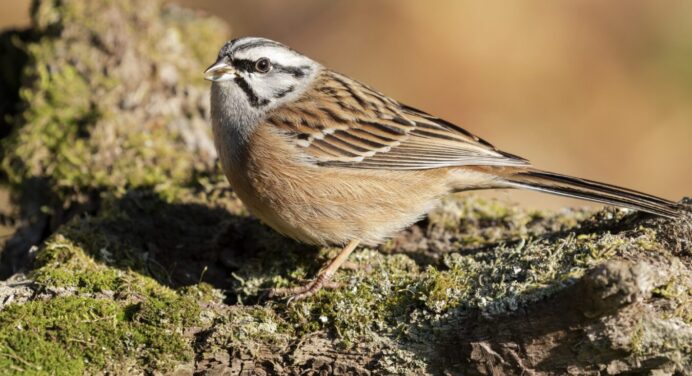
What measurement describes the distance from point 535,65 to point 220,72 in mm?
7098

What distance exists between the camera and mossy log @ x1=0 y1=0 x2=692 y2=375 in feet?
11.9

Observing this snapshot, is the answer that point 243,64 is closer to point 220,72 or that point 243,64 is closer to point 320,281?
point 220,72

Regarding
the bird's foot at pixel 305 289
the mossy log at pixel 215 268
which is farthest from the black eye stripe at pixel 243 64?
the bird's foot at pixel 305 289

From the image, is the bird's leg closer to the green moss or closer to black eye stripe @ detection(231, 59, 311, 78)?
the green moss

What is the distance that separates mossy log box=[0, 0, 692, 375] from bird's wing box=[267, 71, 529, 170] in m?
0.65

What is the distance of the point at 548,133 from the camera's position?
1067 cm

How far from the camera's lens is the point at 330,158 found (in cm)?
522

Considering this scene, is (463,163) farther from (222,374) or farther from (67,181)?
(67,181)

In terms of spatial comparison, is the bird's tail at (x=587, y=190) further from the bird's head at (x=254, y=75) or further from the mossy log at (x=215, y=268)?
the bird's head at (x=254, y=75)

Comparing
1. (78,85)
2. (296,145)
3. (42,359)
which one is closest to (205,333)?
(42,359)

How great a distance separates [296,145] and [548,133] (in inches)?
250

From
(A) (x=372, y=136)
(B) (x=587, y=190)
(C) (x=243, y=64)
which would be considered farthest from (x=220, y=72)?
(B) (x=587, y=190)

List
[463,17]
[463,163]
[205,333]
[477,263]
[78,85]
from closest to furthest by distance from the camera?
[205,333] < [477,263] < [463,163] < [78,85] < [463,17]

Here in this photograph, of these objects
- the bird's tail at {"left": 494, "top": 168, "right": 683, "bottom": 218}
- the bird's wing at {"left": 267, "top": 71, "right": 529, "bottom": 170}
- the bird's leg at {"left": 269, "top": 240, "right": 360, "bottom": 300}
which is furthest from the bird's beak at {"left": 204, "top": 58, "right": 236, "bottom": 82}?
the bird's tail at {"left": 494, "top": 168, "right": 683, "bottom": 218}
